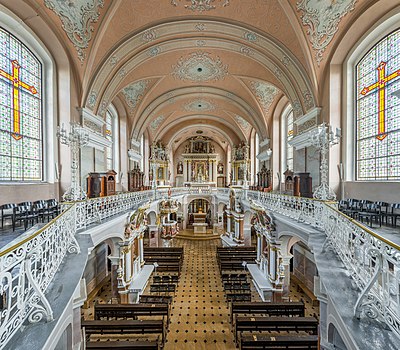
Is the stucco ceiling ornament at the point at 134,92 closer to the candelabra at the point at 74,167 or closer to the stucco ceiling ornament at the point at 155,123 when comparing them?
the stucco ceiling ornament at the point at 155,123

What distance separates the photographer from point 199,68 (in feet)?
43.4

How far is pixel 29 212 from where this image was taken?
5.70 metres

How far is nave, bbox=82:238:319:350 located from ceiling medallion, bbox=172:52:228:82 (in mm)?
11981

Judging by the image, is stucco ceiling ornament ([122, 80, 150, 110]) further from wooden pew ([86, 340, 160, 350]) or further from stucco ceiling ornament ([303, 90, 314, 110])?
wooden pew ([86, 340, 160, 350])

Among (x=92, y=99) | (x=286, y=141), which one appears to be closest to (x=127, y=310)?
(x=92, y=99)

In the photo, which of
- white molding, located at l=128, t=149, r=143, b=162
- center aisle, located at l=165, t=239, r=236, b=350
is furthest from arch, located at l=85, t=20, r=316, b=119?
center aisle, located at l=165, t=239, r=236, b=350

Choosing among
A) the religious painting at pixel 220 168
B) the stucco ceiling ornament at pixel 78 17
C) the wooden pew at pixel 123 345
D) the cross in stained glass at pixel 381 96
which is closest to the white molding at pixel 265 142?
the cross in stained glass at pixel 381 96

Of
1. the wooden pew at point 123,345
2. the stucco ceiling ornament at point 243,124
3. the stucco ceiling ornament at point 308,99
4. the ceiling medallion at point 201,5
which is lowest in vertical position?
the wooden pew at point 123,345

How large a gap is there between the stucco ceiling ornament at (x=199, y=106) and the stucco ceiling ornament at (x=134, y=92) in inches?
221

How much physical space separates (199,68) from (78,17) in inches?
281

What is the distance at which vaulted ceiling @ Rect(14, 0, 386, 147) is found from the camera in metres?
7.70

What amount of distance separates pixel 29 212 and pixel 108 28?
298 inches

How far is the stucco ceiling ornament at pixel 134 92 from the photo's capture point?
46.1ft

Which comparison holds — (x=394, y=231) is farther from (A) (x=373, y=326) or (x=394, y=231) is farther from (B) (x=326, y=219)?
(A) (x=373, y=326)
